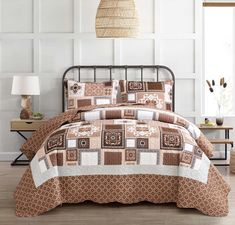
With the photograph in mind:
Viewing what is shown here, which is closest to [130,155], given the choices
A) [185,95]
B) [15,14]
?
[185,95]

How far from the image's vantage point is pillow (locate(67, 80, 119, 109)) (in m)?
6.66

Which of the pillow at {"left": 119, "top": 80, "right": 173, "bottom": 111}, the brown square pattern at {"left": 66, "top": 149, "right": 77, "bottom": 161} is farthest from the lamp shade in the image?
the brown square pattern at {"left": 66, "top": 149, "right": 77, "bottom": 161}

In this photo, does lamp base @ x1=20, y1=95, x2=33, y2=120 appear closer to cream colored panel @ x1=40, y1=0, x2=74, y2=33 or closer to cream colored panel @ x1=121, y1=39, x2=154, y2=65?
cream colored panel @ x1=40, y1=0, x2=74, y2=33

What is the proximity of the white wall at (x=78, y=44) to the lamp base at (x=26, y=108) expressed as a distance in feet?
0.75

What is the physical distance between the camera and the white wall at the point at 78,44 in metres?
7.11

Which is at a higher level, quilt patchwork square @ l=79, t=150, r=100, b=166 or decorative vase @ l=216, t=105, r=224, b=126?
decorative vase @ l=216, t=105, r=224, b=126

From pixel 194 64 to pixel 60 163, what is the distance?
301 centimetres

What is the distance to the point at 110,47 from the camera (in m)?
7.14

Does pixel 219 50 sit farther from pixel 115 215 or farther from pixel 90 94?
pixel 115 215

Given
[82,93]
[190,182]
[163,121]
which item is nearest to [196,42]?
[82,93]

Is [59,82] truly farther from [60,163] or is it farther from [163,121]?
[60,163]

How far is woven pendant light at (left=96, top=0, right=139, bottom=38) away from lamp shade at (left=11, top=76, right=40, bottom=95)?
942 mm

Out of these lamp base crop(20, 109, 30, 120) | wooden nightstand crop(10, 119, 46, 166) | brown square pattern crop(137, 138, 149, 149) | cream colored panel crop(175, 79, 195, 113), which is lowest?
brown square pattern crop(137, 138, 149, 149)

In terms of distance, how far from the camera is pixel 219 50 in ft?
24.5
